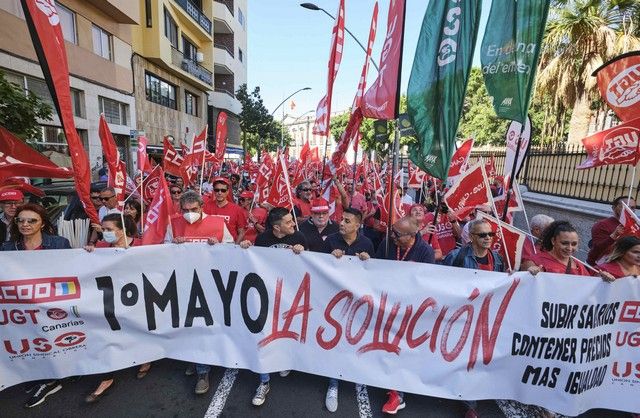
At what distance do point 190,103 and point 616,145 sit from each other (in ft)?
88.5

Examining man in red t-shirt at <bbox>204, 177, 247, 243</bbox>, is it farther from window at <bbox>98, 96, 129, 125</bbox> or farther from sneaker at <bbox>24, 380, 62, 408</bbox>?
window at <bbox>98, 96, 129, 125</bbox>

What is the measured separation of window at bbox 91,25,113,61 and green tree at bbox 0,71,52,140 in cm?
1109

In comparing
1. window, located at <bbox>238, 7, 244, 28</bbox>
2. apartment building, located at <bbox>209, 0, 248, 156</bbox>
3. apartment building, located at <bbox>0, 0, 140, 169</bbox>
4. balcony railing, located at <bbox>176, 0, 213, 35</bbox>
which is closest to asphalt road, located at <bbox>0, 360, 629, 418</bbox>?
apartment building, located at <bbox>0, 0, 140, 169</bbox>

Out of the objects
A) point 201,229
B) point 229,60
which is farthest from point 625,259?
point 229,60

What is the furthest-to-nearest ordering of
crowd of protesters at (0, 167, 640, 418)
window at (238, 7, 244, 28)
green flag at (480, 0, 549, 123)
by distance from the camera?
window at (238, 7, 244, 28) → green flag at (480, 0, 549, 123) → crowd of protesters at (0, 167, 640, 418)

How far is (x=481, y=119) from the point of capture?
3303 cm

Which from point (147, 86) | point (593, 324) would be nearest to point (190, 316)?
point (593, 324)

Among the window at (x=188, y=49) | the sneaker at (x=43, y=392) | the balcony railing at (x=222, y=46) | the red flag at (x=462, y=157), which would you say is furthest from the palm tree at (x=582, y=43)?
the balcony railing at (x=222, y=46)

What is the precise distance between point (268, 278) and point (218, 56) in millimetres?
31911

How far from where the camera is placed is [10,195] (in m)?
4.04

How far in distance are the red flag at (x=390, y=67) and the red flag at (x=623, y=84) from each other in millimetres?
2296

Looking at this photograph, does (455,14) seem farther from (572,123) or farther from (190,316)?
(572,123)

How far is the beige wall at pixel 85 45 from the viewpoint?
35.4 ft

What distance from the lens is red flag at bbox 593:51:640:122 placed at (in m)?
3.80
